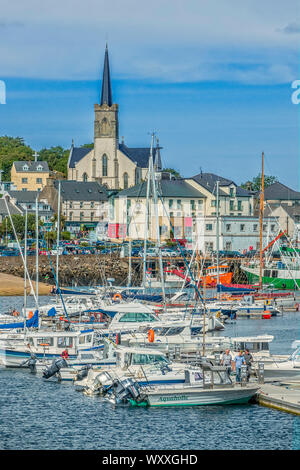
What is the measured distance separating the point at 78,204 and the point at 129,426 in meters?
116

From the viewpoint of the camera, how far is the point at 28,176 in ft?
531

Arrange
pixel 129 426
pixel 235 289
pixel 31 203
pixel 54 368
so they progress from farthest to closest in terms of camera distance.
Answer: pixel 31 203 < pixel 235 289 < pixel 54 368 < pixel 129 426

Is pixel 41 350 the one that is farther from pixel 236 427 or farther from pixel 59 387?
pixel 236 427

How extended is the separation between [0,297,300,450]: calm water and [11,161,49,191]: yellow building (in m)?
125

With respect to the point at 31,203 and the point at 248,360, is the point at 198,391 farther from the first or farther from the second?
the point at 31,203

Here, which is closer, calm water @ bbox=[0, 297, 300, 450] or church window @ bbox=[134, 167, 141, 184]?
calm water @ bbox=[0, 297, 300, 450]

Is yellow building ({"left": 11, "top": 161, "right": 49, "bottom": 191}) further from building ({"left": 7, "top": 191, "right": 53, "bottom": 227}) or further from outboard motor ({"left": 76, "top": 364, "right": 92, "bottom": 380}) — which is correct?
outboard motor ({"left": 76, "top": 364, "right": 92, "bottom": 380})

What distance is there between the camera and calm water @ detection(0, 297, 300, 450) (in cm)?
3066

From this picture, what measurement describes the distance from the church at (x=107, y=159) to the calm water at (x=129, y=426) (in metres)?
126

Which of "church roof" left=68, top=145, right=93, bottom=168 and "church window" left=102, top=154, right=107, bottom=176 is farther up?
"church roof" left=68, top=145, right=93, bottom=168

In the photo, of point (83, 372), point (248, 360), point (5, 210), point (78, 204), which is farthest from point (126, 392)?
point (78, 204)

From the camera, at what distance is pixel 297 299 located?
260 ft

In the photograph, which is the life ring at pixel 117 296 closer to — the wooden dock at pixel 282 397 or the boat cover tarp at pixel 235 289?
the boat cover tarp at pixel 235 289

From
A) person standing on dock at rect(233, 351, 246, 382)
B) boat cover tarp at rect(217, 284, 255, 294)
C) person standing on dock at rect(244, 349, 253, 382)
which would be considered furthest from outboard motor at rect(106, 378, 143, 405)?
boat cover tarp at rect(217, 284, 255, 294)
